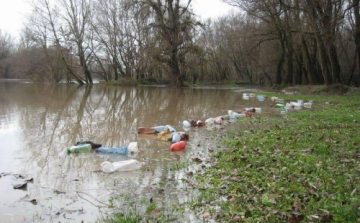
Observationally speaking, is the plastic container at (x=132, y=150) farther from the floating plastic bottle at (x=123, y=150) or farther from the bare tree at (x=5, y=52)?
the bare tree at (x=5, y=52)

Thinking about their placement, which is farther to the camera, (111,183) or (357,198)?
A: (111,183)

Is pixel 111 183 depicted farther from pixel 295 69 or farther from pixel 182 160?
pixel 295 69

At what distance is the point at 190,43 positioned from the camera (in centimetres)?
3525

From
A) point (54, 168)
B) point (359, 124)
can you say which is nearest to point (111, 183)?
point (54, 168)

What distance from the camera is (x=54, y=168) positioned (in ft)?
18.5

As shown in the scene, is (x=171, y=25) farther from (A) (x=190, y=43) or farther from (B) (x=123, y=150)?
(B) (x=123, y=150)

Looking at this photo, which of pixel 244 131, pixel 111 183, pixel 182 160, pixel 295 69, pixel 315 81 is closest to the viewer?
pixel 111 183

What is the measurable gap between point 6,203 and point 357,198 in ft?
13.6

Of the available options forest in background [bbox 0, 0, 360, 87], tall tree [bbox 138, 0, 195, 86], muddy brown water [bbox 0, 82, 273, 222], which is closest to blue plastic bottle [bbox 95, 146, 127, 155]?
muddy brown water [bbox 0, 82, 273, 222]

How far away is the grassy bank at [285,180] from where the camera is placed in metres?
3.50

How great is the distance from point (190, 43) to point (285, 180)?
31.9m

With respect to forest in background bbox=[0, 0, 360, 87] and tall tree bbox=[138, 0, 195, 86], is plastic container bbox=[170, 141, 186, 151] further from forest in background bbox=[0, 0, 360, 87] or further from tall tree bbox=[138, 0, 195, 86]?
tall tree bbox=[138, 0, 195, 86]

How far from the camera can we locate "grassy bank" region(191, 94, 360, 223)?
350cm

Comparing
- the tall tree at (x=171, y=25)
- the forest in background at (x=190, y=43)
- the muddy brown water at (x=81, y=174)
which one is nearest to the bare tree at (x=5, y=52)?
the forest in background at (x=190, y=43)
